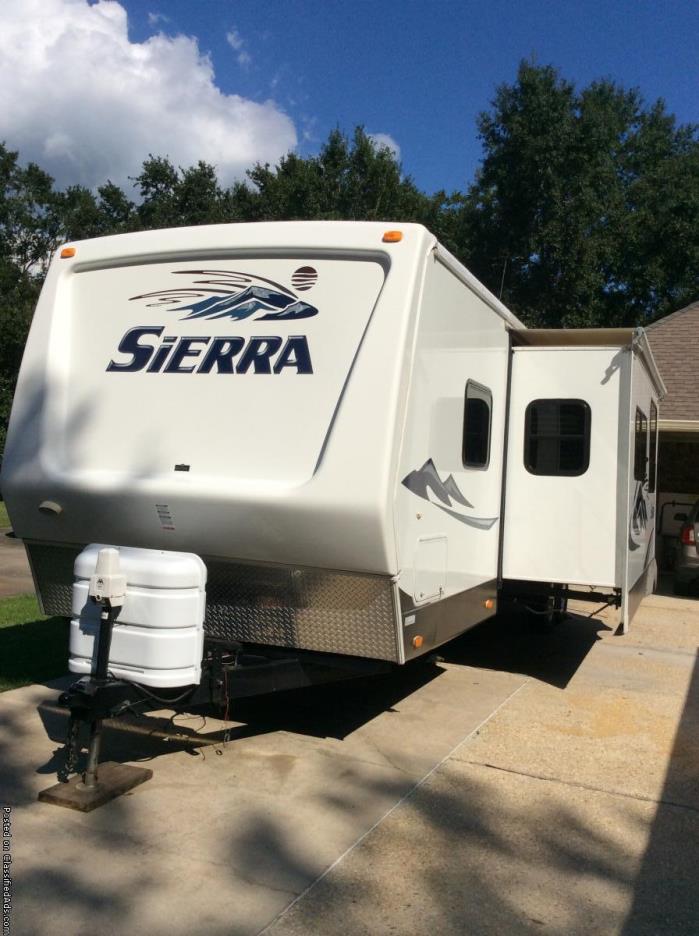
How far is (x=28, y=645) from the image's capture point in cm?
765

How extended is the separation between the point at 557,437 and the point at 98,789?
4.27m

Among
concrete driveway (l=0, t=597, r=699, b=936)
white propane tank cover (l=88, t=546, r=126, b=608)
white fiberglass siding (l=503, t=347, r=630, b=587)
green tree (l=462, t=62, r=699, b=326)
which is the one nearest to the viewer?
concrete driveway (l=0, t=597, r=699, b=936)

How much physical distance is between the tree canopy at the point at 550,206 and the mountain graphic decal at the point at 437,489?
72.2ft

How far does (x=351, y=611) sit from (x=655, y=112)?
33878mm

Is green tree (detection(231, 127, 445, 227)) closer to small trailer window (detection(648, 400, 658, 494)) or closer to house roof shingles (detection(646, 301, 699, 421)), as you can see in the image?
house roof shingles (detection(646, 301, 699, 421))

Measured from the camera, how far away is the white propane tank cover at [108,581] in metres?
4.31

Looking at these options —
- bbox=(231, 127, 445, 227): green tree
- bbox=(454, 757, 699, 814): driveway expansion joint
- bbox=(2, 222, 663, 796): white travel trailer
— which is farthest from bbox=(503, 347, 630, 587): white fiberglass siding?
bbox=(231, 127, 445, 227): green tree

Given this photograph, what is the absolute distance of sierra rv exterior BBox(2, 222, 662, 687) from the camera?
4562mm

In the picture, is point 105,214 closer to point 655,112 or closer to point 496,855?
point 655,112

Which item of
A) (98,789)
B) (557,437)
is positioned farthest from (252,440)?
(557,437)

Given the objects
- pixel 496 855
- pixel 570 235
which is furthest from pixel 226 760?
pixel 570 235

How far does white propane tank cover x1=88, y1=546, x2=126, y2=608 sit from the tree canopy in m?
23.9

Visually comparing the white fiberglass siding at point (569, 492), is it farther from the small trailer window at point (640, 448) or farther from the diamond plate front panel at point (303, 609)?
the diamond plate front panel at point (303, 609)

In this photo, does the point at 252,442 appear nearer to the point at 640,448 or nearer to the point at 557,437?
the point at 557,437
